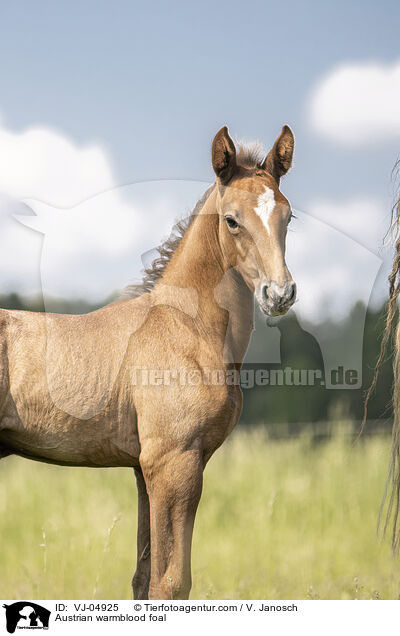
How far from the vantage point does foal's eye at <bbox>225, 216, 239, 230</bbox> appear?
13.5 feet

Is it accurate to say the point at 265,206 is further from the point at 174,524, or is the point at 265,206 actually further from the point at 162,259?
the point at 174,524

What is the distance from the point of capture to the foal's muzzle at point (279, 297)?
3.83 meters

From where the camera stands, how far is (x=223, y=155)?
13.9 feet

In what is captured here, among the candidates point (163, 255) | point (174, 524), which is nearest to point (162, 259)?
point (163, 255)

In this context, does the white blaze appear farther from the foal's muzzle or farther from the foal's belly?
the foal's belly

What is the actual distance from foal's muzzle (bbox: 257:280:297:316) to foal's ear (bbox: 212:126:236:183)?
936 millimetres

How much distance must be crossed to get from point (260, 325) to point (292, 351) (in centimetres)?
95

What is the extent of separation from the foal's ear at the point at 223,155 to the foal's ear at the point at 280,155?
319 millimetres

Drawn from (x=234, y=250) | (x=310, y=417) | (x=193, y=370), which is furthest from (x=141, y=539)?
(x=310, y=417)

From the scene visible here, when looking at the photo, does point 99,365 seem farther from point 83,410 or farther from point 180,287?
point 180,287

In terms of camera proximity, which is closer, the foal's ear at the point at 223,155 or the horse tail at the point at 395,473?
the horse tail at the point at 395,473

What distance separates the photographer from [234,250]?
13.8 feet
